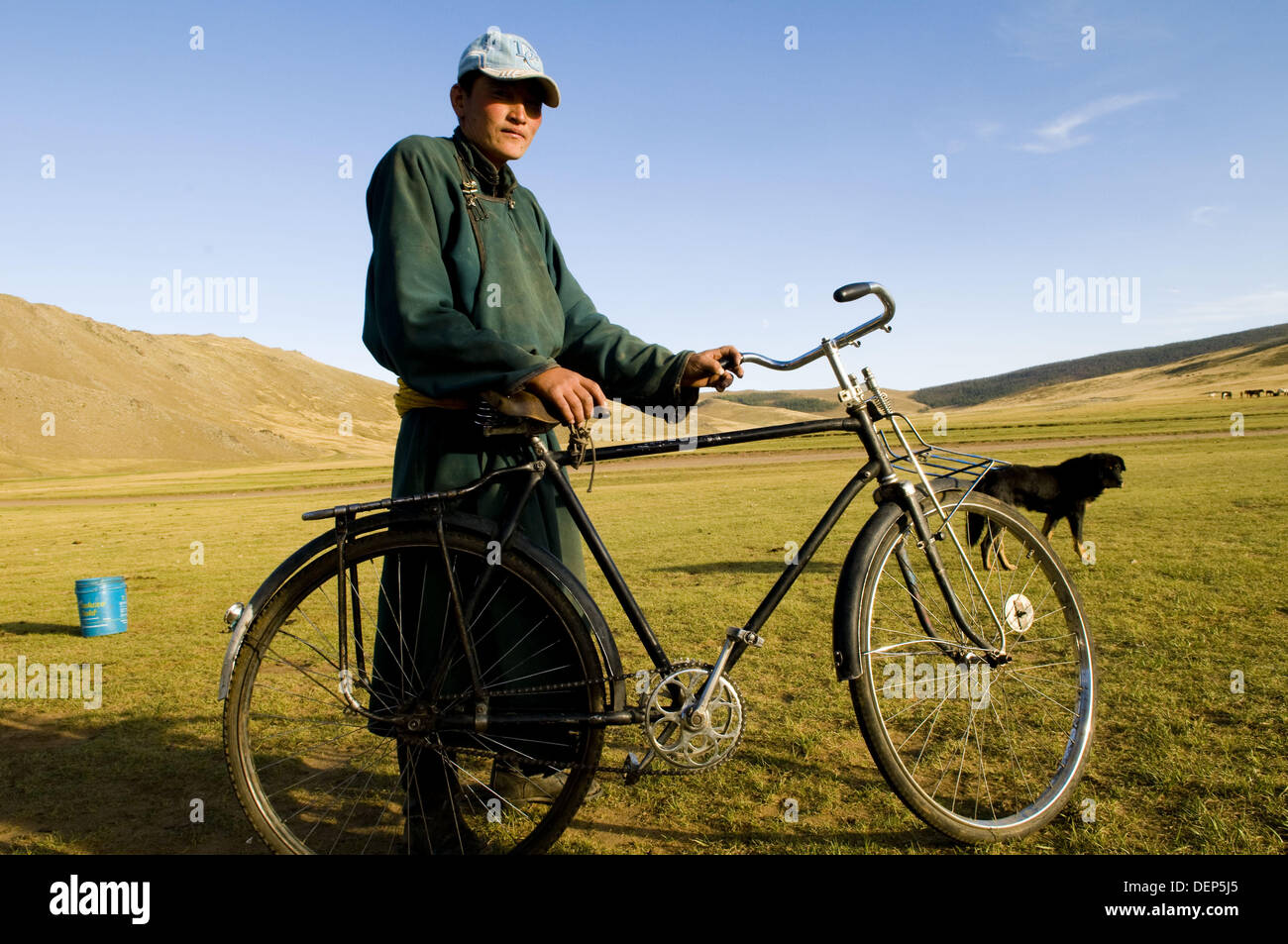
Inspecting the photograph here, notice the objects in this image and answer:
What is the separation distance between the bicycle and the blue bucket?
4556 millimetres

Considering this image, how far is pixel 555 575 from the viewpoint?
248 cm

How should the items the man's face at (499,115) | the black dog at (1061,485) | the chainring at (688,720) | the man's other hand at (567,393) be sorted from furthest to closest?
the black dog at (1061,485) → the man's face at (499,115) → the chainring at (688,720) → the man's other hand at (567,393)

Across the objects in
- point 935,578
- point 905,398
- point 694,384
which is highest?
point 905,398

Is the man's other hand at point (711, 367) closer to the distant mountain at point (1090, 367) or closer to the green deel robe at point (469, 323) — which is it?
the green deel robe at point (469, 323)

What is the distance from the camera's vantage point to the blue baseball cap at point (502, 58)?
258 cm

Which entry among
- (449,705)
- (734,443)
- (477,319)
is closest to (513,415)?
(477,319)

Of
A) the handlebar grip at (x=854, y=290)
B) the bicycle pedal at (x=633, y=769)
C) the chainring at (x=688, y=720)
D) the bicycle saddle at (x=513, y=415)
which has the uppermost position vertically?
the handlebar grip at (x=854, y=290)

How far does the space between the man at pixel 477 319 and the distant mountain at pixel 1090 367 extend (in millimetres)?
172029

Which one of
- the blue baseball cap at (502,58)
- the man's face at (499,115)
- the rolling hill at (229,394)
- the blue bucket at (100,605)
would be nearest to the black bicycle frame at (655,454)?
the man's face at (499,115)

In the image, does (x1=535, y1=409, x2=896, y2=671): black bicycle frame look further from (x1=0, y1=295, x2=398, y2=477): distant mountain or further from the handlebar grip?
(x1=0, y1=295, x2=398, y2=477): distant mountain

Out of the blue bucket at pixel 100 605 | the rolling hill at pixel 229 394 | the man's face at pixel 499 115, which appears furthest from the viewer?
the rolling hill at pixel 229 394
